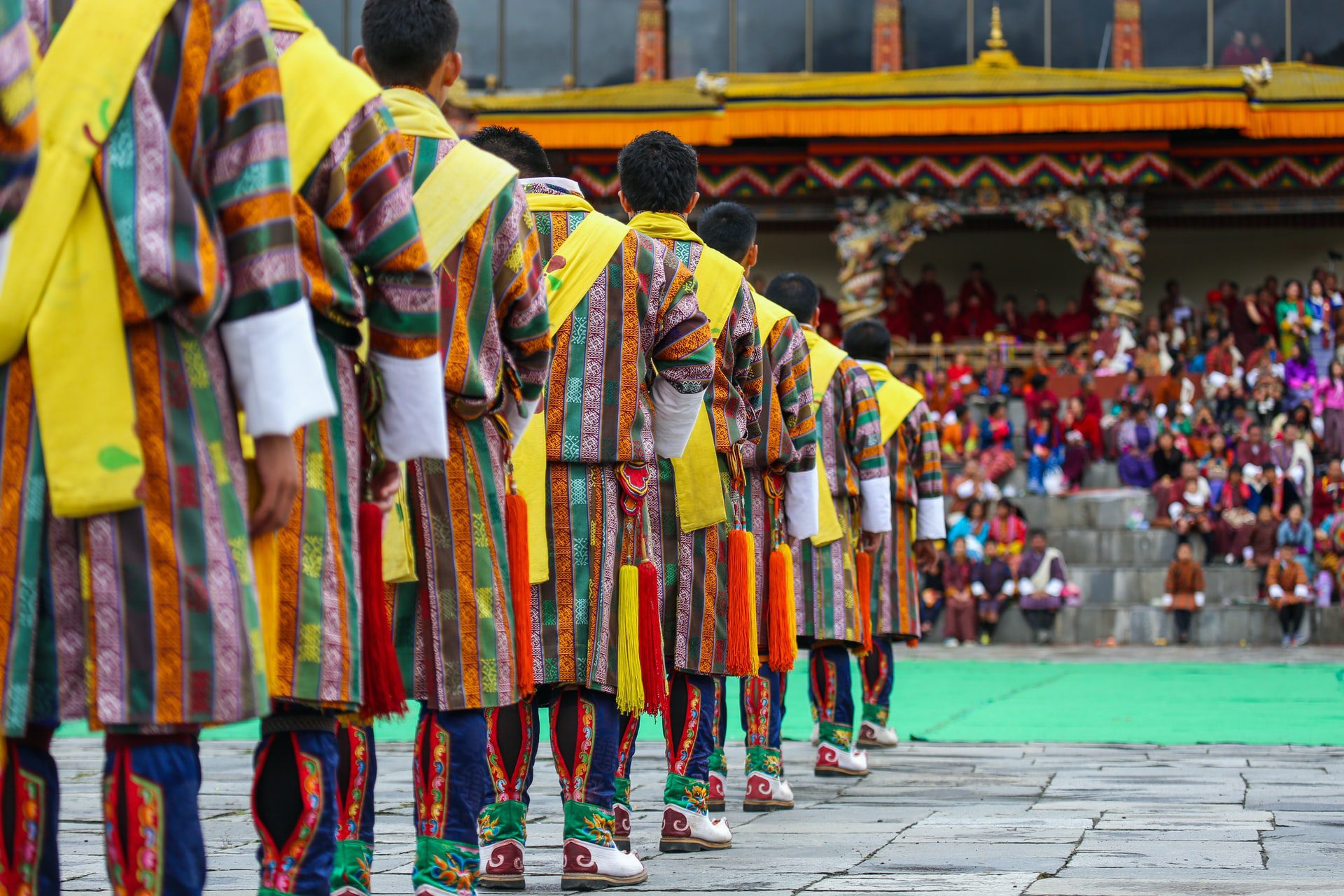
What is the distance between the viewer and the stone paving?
3.70 metres

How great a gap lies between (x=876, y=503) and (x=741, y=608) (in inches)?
75.6

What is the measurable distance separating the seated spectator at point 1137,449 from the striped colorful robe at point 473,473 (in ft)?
44.2

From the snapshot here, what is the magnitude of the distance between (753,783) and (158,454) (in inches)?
135

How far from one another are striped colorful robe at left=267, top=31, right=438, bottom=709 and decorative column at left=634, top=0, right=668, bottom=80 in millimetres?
19882

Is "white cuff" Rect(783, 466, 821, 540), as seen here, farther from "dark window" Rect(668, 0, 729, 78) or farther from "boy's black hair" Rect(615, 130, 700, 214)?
"dark window" Rect(668, 0, 729, 78)

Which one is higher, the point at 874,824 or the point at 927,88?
the point at 927,88

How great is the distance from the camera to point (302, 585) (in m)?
2.40

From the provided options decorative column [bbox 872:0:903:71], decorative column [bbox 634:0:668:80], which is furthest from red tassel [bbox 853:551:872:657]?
decorative column [bbox 634:0:668:80]

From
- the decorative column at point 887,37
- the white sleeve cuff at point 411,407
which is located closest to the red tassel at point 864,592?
the white sleeve cuff at point 411,407

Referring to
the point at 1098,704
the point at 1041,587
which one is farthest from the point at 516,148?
the point at 1041,587

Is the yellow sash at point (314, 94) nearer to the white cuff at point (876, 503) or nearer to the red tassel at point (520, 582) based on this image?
the red tassel at point (520, 582)

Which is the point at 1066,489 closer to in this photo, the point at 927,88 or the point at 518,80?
the point at 927,88

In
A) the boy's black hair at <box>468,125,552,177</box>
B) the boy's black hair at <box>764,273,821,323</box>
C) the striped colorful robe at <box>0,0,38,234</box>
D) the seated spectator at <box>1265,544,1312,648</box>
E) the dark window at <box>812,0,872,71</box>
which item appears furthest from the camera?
the dark window at <box>812,0,872,71</box>

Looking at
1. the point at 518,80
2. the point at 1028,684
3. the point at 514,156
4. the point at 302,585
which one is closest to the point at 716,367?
the point at 514,156
